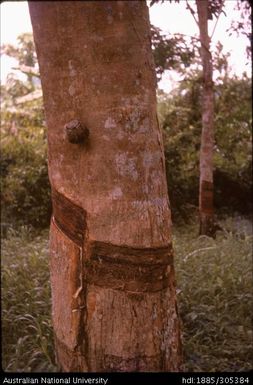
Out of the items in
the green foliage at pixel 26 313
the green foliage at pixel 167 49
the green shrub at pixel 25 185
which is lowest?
the green foliage at pixel 26 313

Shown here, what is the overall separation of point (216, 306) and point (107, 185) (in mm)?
2273

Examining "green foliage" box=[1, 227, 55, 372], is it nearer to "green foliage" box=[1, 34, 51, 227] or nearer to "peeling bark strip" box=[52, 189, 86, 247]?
Answer: "peeling bark strip" box=[52, 189, 86, 247]

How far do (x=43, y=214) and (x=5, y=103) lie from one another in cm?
316

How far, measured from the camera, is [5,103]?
9.54m

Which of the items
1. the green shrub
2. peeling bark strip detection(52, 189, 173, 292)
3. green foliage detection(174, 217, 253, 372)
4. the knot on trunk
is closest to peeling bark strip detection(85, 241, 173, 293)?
peeling bark strip detection(52, 189, 173, 292)

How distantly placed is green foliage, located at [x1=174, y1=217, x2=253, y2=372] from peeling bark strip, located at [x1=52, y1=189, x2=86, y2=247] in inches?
55.7

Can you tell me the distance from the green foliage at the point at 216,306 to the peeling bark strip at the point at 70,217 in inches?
55.7

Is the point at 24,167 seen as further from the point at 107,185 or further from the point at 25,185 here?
the point at 107,185

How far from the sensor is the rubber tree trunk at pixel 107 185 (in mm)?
1705

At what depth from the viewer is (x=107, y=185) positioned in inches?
70.4

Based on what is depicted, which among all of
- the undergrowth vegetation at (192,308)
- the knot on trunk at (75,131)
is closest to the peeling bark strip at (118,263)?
the knot on trunk at (75,131)

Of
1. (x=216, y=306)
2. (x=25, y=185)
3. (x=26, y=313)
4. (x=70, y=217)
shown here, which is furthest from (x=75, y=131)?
(x=25, y=185)

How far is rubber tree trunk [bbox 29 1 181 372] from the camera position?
1705 millimetres

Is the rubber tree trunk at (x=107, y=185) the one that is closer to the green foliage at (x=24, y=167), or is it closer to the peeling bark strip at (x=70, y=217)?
the peeling bark strip at (x=70, y=217)
